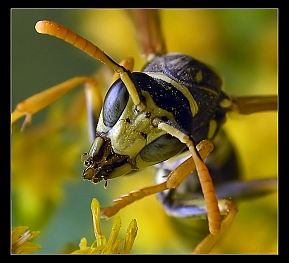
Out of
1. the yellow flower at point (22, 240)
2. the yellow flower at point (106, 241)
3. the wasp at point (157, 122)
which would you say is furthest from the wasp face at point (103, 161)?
the yellow flower at point (22, 240)

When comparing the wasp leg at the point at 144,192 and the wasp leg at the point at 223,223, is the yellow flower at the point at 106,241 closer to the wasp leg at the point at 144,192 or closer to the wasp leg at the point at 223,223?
the wasp leg at the point at 144,192

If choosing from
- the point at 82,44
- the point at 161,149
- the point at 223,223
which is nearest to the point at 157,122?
the point at 161,149

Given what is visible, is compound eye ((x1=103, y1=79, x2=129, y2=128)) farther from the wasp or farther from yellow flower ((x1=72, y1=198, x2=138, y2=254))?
yellow flower ((x1=72, y1=198, x2=138, y2=254))

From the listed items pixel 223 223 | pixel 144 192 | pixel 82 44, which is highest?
pixel 82 44

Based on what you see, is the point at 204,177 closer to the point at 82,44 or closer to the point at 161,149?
the point at 161,149

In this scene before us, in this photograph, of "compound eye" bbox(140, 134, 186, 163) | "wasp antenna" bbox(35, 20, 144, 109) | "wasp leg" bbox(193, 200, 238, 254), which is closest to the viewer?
"wasp antenna" bbox(35, 20, 144, 109)

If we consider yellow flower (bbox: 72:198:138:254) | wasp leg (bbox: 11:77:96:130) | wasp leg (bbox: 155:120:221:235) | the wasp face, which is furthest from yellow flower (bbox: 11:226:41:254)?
wasp leg (bbox: 155:120:221:235)
